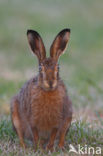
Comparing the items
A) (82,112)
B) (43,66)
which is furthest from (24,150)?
(82,112)

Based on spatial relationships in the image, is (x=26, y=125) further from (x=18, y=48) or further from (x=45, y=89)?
(x=18, y=48)

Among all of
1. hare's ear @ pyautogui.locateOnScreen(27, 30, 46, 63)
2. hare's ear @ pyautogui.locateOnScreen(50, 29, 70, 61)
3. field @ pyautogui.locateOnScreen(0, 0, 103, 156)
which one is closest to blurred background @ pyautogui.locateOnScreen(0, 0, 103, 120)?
field @ pyautogui.locateOnScreen(0, 0, 103, 156)

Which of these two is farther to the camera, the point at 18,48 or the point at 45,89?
the point at 18,48

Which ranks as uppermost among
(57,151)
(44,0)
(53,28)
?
(44,0)

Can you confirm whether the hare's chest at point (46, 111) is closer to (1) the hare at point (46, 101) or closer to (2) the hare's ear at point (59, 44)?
(1) the hare at point (46, 101)

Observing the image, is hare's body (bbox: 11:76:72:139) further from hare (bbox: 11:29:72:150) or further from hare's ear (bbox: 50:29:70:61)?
hare's ear (bbox: 50:29:70:61)

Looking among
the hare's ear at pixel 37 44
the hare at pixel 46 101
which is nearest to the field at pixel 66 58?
the hare at pixel 46 101

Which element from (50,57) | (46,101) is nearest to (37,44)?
(50,57)
